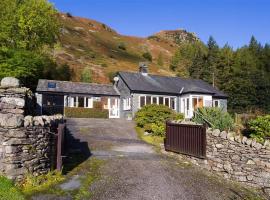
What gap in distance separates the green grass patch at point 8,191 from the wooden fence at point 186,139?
9.23m

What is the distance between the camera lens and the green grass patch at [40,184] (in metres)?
11.0

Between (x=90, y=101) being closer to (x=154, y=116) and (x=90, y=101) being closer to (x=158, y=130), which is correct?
A: (x=154, y=116)

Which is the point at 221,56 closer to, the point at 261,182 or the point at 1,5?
the point at 1,5

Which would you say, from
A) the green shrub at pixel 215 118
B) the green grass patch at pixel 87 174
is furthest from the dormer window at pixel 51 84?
the green grass patch at pixel 87 174

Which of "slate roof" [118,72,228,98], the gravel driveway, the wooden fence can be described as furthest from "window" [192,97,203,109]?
the wooden fence

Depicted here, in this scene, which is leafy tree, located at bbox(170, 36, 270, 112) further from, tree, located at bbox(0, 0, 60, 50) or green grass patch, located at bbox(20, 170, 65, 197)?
green grass patch, located at bbox(20, 170, 65, 197)

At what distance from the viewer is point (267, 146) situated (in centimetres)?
1489

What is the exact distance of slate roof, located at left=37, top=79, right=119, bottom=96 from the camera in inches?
1485

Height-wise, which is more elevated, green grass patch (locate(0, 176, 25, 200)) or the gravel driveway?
green grass patch (locate(0, 176, 25, 200))

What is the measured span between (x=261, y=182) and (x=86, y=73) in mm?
47198

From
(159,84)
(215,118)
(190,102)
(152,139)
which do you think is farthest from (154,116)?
(159,84)

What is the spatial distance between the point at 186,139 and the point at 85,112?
21151mm

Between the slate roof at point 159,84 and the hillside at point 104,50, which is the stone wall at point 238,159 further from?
the hillside at point 104,50

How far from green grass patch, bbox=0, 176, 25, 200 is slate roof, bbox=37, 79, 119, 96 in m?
26.6
